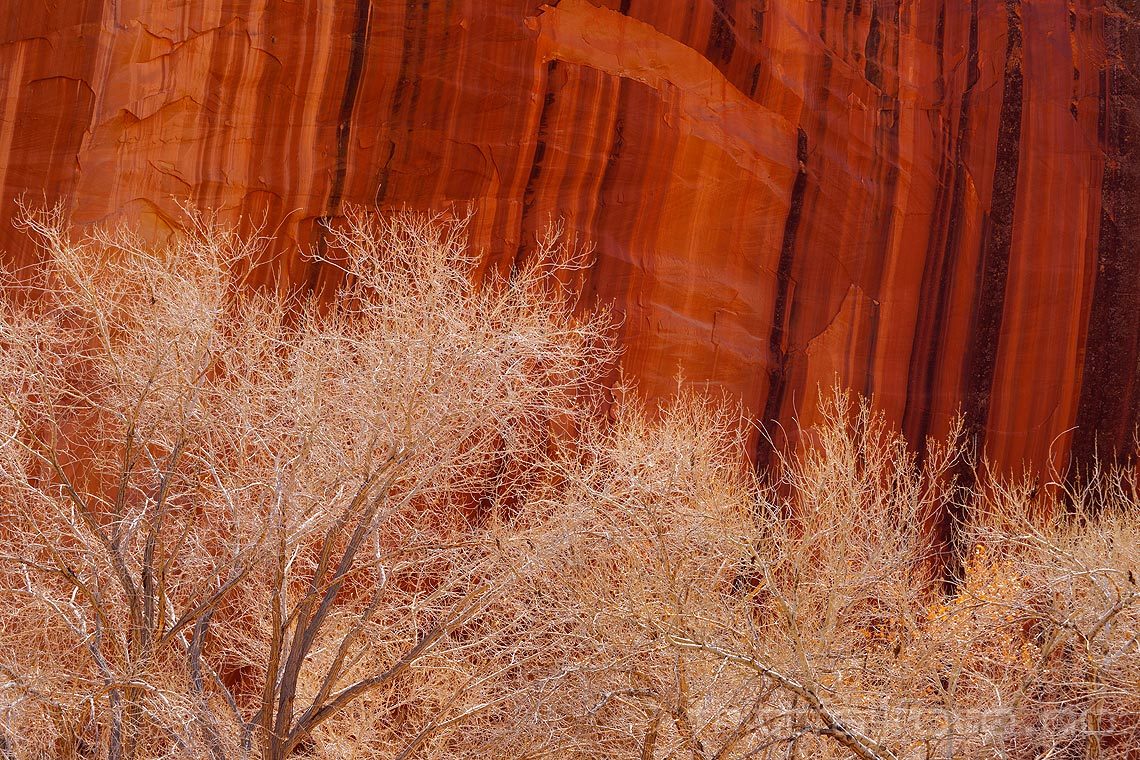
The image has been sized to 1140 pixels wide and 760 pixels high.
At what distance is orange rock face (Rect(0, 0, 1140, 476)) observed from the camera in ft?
42.8

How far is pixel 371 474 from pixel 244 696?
5.47 metres

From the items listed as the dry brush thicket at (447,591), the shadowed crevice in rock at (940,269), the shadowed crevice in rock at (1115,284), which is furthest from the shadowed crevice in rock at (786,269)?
the shadowed crevice in rock at (1115,284)

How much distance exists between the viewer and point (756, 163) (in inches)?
566

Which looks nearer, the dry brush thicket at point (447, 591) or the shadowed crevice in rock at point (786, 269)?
the dry brush thicket at point (447, 591)

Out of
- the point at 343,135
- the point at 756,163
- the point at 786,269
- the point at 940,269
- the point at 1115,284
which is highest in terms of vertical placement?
the point at 756,163

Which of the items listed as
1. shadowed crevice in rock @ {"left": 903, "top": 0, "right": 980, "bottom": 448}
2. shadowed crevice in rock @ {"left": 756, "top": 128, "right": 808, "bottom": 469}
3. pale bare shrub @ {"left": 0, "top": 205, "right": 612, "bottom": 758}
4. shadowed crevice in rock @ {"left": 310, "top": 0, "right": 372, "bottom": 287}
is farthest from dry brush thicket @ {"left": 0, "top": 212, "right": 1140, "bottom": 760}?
shadowed crevice in rock @ {"left": 756, "top": 128, "right": 808, "bottom": 469}

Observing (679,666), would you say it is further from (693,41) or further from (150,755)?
(693,41)

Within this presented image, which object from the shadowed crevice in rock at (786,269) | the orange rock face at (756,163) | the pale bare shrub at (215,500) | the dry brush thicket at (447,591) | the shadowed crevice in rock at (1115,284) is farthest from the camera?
the shadowed crevice in rock at (786,269)

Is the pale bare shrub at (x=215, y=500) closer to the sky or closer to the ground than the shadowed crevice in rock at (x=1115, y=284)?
closer to the ground

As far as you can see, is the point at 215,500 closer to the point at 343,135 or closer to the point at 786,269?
the point at 343,135

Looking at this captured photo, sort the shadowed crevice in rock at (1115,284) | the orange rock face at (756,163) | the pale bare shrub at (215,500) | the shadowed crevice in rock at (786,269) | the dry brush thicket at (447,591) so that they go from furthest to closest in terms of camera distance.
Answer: the shadowed crevice in rock at (786,269) → the shadowed crevice in rock at (1115,284) → the orange rock face at (756,163) → the pale bare shrub at (215,500) → the dry brush thicket at (447,591)

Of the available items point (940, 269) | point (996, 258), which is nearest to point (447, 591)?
point (940, 269)

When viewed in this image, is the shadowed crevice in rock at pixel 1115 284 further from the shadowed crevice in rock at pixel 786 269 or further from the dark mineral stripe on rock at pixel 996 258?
the shadowed crevice in rock at pixel 786 269

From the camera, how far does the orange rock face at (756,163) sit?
42.8 ft
